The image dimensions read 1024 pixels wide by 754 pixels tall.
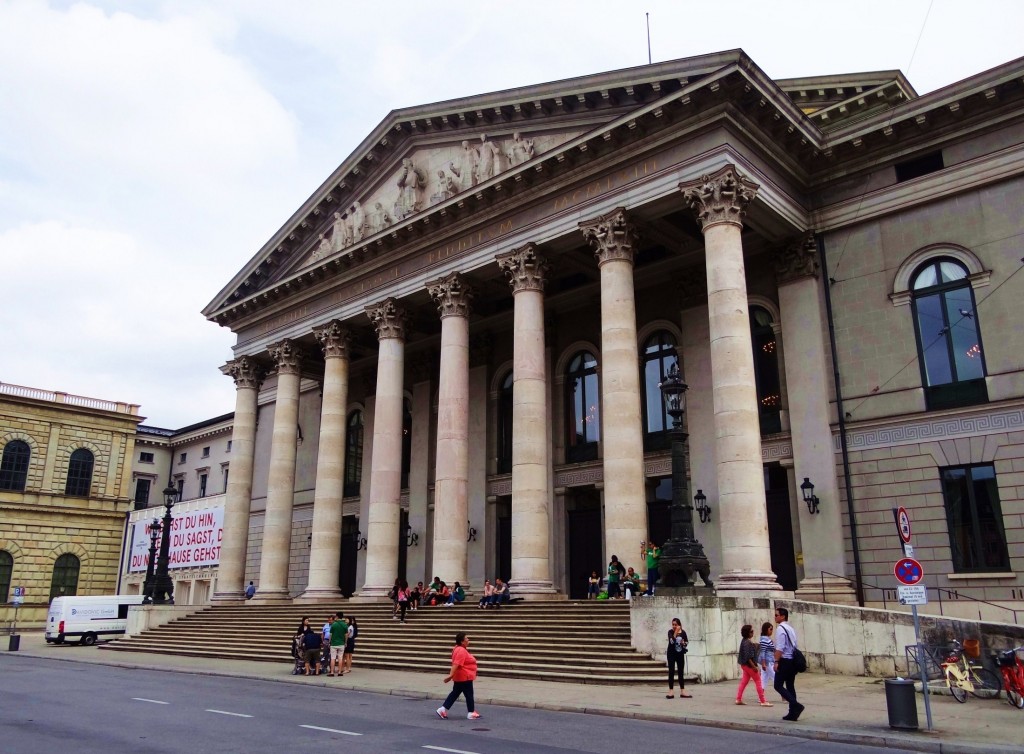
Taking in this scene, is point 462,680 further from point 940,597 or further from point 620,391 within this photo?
point 940,597

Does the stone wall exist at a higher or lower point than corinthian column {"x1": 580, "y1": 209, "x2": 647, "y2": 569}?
lower

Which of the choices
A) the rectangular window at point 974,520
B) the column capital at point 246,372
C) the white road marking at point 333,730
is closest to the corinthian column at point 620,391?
the rectangular window at point 974,520

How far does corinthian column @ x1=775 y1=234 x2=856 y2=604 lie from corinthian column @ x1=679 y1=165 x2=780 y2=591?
3307 mm

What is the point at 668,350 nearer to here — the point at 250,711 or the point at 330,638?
the point at 330,638

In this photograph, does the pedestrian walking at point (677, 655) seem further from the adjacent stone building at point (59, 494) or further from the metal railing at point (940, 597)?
the adjacent stone building at point (59, 494)

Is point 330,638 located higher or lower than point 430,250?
lower

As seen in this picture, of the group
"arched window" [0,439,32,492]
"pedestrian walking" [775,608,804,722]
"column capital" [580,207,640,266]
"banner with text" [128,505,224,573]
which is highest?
"column capital" [580,207,640,266]

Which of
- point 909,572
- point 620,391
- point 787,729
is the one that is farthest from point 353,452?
point 909,572

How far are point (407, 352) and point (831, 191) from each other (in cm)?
2023

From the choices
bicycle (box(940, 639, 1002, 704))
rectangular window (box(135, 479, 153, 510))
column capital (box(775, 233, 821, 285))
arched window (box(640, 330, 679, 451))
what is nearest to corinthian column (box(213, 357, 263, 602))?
arched window (box(640, 330, 679, 451))

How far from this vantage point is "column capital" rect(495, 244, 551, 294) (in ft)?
91.7

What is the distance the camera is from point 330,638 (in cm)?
2202

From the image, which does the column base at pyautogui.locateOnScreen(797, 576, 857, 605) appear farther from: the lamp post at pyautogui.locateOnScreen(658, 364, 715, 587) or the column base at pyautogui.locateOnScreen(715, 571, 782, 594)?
the lamp post at pyautogui.locateOnScreen(658, 364, 715, 587)

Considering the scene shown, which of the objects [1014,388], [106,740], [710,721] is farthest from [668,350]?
[106,740]
